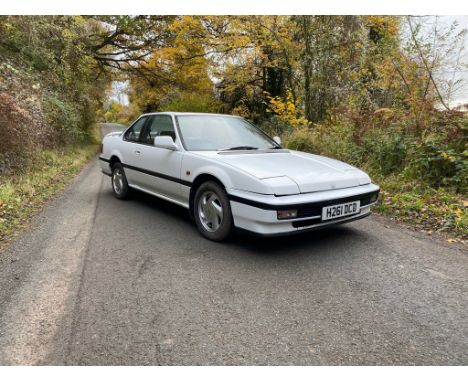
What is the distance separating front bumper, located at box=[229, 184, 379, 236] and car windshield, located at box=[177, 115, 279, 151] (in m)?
1.13

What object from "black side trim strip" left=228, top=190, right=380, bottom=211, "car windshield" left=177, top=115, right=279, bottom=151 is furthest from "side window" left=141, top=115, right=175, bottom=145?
"black side trim strip" left=228, top=190, right=380, bottom=211

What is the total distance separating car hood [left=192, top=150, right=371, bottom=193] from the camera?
3.68 m

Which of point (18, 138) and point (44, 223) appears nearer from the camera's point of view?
point (44, 223)

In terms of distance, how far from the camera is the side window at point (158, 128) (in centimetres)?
501

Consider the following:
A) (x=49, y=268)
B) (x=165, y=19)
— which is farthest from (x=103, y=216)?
(x=165, y=19)

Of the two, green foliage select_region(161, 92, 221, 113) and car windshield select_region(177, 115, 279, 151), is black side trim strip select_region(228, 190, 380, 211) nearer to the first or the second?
car windshield select_region(177, 115, 279, 151)

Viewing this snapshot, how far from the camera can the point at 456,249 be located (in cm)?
394

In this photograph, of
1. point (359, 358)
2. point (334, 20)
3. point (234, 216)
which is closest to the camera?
point (359, 358)

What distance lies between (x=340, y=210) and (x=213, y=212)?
4.37 ft

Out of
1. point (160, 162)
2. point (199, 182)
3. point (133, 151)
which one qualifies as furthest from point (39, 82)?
point (199, 182)

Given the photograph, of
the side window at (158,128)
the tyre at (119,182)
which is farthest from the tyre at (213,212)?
the tyre at (119,182)

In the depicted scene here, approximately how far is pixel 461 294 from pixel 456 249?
1.18 meters

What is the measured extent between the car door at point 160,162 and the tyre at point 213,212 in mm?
521

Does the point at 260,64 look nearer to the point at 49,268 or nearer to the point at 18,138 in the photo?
the point at 18,138
